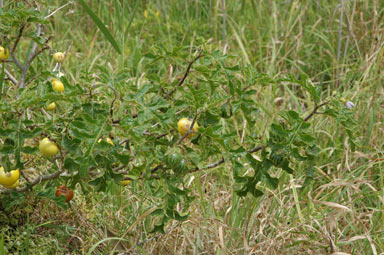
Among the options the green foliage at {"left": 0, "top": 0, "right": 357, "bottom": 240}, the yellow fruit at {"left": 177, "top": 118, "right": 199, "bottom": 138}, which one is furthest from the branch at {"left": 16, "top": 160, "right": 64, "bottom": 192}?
the yellow fruit at {"left": 177, "top": 118, "right": 199, "bottom": 138}

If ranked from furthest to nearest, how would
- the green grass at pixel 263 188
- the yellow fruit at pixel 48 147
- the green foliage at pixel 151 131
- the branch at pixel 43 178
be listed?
1. the green grass at pixel 263 188
2. the branch at pixel 43 178
3. the yellow fruit at pixel 48 147
4. the green foliage at pixel 151 131

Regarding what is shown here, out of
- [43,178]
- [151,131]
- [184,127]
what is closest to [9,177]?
[43,178]

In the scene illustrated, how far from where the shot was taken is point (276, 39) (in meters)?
3.68

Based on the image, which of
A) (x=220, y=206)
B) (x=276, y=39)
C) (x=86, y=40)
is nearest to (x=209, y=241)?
(x=220, y=206)

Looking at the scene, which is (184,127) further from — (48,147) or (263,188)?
(263,188)

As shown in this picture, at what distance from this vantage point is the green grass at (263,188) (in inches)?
80.2

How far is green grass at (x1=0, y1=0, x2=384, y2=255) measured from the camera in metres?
2.04

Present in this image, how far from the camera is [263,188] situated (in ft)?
7.66

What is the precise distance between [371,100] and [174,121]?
1.71 m

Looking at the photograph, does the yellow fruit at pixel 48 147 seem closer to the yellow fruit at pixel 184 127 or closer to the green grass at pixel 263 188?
the green grass at pixel 263 188

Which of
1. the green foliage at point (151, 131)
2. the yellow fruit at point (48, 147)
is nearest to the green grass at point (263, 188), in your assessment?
the green foliage at point (151, 131)

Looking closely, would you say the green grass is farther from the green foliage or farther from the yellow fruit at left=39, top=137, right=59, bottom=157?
the yellow fruit at left=39, top=137, right=59, bottom=157

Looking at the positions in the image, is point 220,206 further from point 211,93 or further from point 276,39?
point 276,39

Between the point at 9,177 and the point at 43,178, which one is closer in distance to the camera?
the point at 9,177
